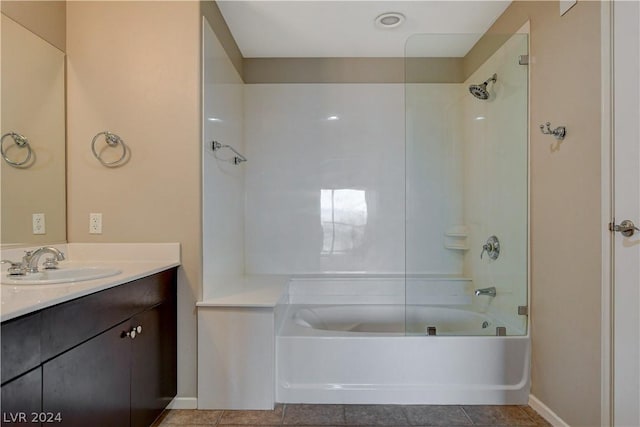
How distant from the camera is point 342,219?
3.12 m

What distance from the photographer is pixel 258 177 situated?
3.13 m

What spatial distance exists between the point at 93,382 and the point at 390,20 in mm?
2557

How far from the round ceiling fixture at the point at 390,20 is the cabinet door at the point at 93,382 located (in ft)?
7.55

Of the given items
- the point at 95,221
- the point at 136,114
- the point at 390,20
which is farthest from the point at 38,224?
the point at 390,20

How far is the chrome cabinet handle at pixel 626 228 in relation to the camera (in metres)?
1.44

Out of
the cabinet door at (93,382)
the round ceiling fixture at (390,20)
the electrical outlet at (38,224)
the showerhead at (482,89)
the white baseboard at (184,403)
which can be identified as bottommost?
the white baseboard at (184,403)

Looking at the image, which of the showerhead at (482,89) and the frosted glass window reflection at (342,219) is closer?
the showerhead at (482,89)

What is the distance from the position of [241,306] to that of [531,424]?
1.61 meters

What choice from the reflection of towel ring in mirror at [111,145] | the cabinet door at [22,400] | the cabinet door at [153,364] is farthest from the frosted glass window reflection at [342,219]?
the cabinet door at [22,400]

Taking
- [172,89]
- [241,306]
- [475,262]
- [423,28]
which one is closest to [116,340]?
[241,306]

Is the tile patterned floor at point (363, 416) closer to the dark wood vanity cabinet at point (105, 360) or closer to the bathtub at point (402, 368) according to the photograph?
the bathtub at point (402, 368)

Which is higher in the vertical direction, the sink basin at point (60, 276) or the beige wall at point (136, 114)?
the beige wall at point (136, 114)

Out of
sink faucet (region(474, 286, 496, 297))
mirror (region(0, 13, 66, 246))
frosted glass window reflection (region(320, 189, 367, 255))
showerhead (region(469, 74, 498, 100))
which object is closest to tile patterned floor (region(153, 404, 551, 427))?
sink faucet (region(474, 286, 496, 297))

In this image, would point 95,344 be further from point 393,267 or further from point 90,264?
point 393,267
